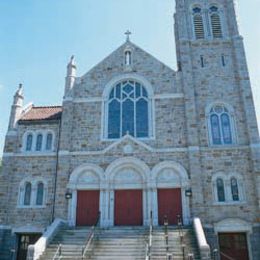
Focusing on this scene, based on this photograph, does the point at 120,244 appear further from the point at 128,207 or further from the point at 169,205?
the point at 169,205

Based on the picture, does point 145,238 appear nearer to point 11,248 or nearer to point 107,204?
point 107,204

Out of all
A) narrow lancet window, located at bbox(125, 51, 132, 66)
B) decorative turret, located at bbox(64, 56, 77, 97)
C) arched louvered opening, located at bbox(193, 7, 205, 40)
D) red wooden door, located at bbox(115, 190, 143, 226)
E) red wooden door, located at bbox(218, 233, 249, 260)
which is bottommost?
red wooden door, located at bbox(218, 233, 249, 260)

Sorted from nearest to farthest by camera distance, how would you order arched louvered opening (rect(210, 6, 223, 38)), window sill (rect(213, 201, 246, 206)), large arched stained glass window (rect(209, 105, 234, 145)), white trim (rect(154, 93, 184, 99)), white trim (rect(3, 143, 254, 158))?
1. window sill (rect(213, 201, 246, 206))
2. white trim (rect(3, 143, 254, 158))
3. large arched stained glass window (rect(209, 105, 234, 145))
4. white trim (rect(154, 93, 184, 99))
5. arched louvered opening (rect(210, 6, 223, 38))

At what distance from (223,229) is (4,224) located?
11.8 meters

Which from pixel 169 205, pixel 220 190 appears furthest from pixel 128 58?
pixel 220 190

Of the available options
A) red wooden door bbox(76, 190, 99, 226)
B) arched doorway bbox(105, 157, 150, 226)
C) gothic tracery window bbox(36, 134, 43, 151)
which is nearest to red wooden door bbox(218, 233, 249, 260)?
arched doorway bbox(105, 157, 150, 226)

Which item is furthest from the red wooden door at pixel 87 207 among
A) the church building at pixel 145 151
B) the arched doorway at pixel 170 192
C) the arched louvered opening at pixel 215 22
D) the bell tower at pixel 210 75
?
the arched louvered opening at pixel 215 22

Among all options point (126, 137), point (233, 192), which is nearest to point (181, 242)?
point (233, 192)

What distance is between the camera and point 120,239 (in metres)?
15.1

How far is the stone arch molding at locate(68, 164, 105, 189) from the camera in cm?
1819

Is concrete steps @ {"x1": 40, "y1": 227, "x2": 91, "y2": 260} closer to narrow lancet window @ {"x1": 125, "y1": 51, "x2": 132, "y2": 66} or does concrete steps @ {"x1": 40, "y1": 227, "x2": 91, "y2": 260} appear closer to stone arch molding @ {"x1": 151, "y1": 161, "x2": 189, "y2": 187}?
stone arch molding @ {"x1": 151, "y1": 161, "x2": 189, "y2": 187}

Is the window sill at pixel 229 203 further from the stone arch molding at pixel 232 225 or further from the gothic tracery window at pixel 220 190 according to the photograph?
the stone arch molding at pixel 232 225

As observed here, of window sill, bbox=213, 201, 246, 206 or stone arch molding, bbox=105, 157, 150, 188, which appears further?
stone arch molding, bbox=105, 157, 150, 188

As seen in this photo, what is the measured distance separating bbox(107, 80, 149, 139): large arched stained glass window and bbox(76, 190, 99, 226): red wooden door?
3623 millimetres
